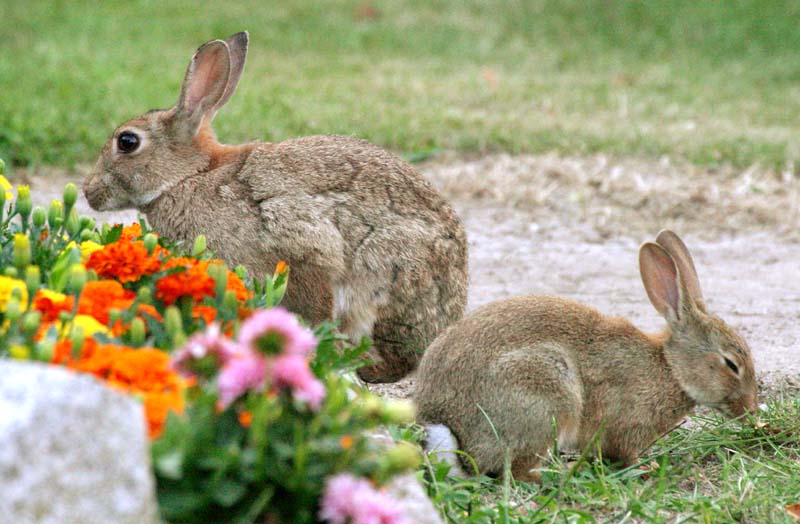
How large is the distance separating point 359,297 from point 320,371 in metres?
1.50

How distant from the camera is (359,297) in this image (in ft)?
15.7

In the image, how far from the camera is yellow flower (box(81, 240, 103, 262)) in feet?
12.3

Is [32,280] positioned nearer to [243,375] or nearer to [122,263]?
[122,263]

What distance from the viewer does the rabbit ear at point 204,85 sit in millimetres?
5258

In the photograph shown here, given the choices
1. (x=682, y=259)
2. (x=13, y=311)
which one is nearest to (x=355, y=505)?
(x=13, y=311)

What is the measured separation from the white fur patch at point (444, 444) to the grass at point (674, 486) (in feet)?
0.43

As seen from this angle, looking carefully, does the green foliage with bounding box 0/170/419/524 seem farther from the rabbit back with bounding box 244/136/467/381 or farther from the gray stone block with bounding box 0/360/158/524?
the rabbit back with bounding box 244/136/467/381

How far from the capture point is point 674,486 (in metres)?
4.00

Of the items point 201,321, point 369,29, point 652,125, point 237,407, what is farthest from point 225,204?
point 369,29

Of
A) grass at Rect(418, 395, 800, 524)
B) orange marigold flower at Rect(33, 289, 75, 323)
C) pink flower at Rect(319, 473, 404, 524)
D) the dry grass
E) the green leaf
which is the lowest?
grass at Rect(418, 395, 800, 524)

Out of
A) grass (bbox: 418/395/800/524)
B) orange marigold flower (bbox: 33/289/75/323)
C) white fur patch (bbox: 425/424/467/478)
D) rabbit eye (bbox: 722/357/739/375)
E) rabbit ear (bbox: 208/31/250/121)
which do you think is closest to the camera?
orange marigold flower (bbox: 33/289/75/323)

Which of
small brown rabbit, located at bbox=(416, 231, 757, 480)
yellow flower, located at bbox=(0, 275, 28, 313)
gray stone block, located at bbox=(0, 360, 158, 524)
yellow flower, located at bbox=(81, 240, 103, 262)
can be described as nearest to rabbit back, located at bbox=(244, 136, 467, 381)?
small brown rabbit, located at bbox=(416, 231, 757, 480)

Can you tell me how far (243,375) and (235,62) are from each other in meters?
3.36

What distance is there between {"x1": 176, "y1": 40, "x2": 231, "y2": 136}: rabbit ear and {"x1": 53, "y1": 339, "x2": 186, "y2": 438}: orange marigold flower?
2676 mm
